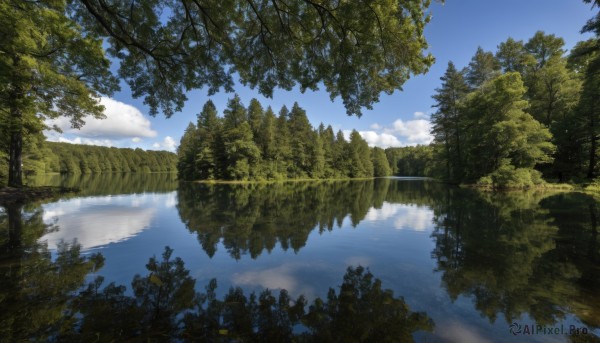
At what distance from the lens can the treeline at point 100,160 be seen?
324ft

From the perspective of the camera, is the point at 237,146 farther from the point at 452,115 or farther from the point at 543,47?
the point at 543,47

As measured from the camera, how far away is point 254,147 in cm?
4866

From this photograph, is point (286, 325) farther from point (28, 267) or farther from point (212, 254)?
point (28, 267)

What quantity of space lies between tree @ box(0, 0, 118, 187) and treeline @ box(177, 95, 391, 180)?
95.3 ft

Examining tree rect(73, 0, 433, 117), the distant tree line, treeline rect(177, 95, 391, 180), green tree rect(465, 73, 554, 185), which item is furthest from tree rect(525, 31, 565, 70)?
the distant tree line

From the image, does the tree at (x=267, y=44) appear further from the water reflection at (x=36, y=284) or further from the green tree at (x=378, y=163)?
the green tree at (x=378, y=163)

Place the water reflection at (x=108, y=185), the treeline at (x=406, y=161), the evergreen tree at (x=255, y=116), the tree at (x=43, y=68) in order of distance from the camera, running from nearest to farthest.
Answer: the tree at (x=43, y=68) < the water reflection at (x=108, y=185) < the evergreen tree at (x=255, y=116) < the treeline at (x=406, y=161)

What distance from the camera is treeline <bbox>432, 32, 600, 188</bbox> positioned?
28266 millimetres

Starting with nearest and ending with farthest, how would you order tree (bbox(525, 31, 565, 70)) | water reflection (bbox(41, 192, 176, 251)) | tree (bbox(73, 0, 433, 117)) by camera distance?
1. tree (bbox(73, 0, 433, 117))
2. water reflection (bbox(41, 192, 176, 251))
3. tree (bbox(525, 31, 565, 70))

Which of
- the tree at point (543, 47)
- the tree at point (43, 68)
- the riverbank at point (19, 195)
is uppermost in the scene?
the tree at point (543, 47)

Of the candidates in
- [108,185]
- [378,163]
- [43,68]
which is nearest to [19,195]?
[43,68]

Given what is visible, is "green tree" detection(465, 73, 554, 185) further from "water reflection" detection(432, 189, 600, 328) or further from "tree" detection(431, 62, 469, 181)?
"water reflection" detection(432, 189, 600, 328)

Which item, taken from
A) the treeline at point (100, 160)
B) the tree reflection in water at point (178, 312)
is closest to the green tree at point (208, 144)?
the tree reflection in water at point (178, 312)

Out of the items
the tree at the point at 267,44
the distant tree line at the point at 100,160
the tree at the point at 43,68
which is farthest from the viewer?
the distant tree line at the point at 100,160
